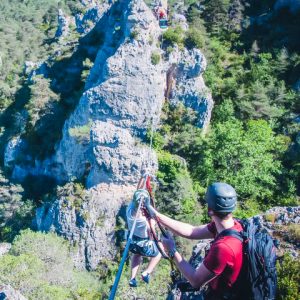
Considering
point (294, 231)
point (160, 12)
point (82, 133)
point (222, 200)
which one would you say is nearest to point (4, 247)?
point (82, 133)

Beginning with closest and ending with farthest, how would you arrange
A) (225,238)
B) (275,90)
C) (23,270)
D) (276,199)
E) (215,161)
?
(225,238), (23,270), (276,199), (215,161), (275,90)

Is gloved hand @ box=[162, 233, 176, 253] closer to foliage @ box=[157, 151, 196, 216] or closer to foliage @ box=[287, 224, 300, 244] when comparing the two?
foliage @ box=[287, 224, 300, 244]

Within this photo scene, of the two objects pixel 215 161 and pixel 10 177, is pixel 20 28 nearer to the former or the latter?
pixel 10 177

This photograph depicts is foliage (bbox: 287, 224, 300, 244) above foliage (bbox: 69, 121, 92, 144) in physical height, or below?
above

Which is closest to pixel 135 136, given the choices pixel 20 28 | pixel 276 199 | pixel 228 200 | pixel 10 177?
pixel 276 199

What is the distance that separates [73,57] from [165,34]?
18.8 m

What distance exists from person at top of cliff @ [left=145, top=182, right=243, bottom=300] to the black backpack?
124 mm

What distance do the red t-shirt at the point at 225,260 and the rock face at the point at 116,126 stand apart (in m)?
28.4

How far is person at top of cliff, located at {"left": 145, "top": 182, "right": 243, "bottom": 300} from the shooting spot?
4.07 metres

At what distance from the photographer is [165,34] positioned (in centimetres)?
3500

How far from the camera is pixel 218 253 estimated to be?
13.3ft

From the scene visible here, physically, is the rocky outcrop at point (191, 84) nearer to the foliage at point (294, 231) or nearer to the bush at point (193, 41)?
the bush at point (193, 41)

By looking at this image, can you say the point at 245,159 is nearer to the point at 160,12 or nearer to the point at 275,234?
the point at 160,12

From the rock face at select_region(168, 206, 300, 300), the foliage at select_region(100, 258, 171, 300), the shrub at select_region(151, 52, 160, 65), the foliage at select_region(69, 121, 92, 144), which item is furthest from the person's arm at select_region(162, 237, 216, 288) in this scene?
the shrub at select_region(151, 52, 160, 65)
